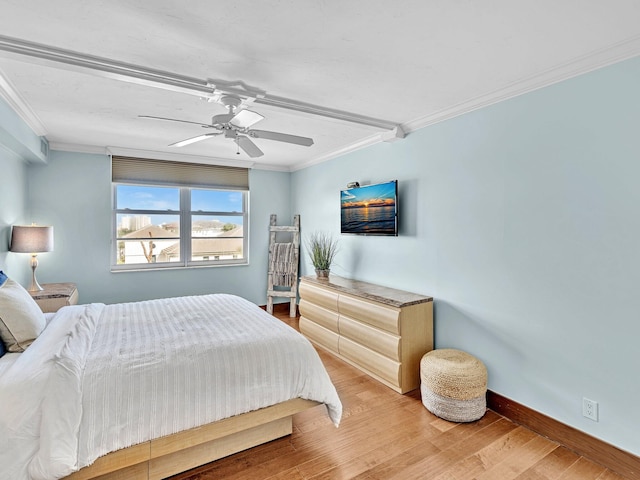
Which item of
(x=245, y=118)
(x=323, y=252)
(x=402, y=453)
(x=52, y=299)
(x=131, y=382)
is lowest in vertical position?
(x=402, y=453)

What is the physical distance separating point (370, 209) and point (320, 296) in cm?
117

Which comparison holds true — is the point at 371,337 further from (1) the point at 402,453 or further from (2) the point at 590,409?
(2) the point at 590,409

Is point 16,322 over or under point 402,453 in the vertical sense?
over

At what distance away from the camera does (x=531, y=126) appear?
2412 millimetres

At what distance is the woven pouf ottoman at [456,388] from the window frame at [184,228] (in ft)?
11.9

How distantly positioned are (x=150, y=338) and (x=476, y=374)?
7.62 feet

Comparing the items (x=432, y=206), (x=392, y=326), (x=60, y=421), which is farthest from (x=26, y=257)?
(x=432, y=206)

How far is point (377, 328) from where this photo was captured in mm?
3156

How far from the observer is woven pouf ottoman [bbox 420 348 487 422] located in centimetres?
247

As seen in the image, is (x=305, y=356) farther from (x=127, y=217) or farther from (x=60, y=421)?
(x=127, y=217)

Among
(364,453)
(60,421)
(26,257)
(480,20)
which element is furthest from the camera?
(26,257)

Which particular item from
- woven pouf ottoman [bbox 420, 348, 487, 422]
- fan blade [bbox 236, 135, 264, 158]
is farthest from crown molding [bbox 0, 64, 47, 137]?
woven pouf ottoman [bbox 420, 348, 487, 422]

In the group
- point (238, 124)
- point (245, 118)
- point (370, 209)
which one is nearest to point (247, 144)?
point (238, 124)

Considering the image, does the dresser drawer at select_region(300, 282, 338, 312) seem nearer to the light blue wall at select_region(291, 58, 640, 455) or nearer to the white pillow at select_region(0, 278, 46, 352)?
the light blue wall at select_region(291, 58, 640, 455)
